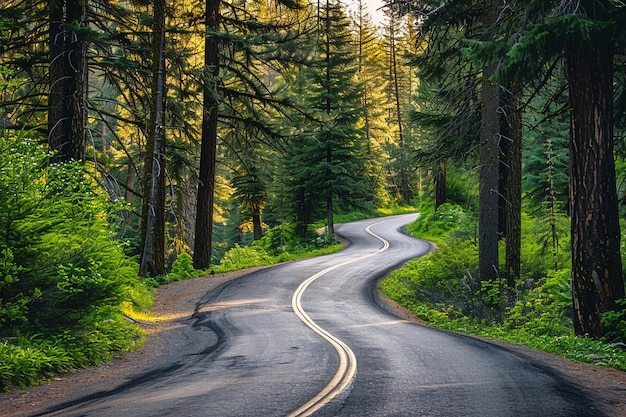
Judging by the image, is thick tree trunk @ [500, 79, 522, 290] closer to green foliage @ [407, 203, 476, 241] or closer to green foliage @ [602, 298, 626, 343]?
green foliage @ [602, 298, 626, 343]

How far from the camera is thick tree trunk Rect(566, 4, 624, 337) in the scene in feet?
33.2

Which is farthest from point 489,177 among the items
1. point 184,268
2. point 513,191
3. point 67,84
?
point 184,268

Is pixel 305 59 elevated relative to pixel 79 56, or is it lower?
elevated

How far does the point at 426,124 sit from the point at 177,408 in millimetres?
16890

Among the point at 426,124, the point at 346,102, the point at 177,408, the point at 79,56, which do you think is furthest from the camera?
the point at 346,102

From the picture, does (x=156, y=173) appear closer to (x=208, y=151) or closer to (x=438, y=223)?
(x=208, y=151)

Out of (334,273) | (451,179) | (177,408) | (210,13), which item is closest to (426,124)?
(334,273)

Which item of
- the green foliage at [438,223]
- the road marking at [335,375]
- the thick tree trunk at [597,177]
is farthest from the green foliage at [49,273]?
the green foliage at [438,223]

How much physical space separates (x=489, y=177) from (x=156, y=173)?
483 inches

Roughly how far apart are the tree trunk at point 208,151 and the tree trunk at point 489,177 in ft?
35.5

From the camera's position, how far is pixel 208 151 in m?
22.9

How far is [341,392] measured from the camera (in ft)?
22.0

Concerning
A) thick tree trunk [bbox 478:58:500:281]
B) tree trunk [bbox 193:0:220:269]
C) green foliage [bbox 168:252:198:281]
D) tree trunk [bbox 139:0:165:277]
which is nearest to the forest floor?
thick tree trunk [bbox 478:58:500:281]

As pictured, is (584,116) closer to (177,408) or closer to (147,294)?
(177,408)
